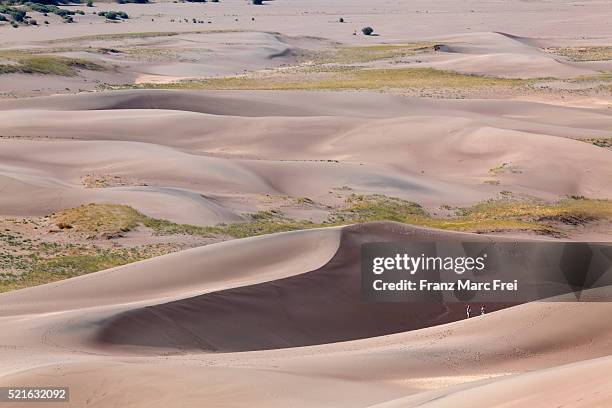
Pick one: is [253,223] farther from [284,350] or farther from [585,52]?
[585,52]

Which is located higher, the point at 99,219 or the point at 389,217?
the point at 99,219

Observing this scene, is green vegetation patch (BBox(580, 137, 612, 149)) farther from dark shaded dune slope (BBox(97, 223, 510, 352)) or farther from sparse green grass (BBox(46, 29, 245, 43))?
sparse green grass (BBox(46, 29, 245, 43))

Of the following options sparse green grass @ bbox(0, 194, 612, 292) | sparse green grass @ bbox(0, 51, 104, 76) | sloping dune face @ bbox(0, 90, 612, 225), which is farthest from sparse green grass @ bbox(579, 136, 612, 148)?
sparse green grass @ bbox(0, 51, 104, 76)

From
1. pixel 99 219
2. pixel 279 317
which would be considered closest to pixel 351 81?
pixel 99 219

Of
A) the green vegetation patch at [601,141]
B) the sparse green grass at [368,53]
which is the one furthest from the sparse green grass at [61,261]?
the sparse green grass at [368,53]

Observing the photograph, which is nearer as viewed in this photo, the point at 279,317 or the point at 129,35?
the point at 279,317
